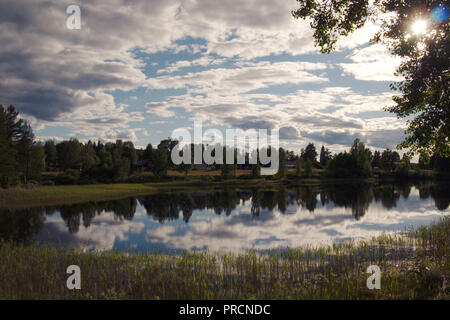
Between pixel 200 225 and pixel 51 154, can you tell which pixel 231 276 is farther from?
pixel 51 154

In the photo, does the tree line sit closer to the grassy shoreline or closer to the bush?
the bush

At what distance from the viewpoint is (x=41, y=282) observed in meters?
13.7

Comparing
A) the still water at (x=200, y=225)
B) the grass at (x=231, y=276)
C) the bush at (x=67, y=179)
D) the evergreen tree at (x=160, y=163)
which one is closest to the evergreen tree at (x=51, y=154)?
the bush at (x=67, y=179)

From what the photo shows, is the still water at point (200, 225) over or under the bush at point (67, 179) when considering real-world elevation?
under

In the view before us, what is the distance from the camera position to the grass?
39.5ft

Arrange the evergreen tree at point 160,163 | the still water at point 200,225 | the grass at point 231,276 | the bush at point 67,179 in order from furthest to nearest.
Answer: the evergreen tree at point 160,163
the bush at point 67,179
the still water at point 200,225
the grass at point 231,276

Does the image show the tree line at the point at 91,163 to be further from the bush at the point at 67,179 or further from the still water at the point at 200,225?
the still water at the point at 200,225

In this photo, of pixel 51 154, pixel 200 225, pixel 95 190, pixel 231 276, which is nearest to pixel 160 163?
pixel 95 190

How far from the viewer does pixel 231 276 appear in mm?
14844

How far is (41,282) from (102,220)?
89.3 feet

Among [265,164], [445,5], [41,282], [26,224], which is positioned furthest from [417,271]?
[265,164]

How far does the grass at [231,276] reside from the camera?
12047 millimetres

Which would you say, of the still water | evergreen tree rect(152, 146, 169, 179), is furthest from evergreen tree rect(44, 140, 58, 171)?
the still water
